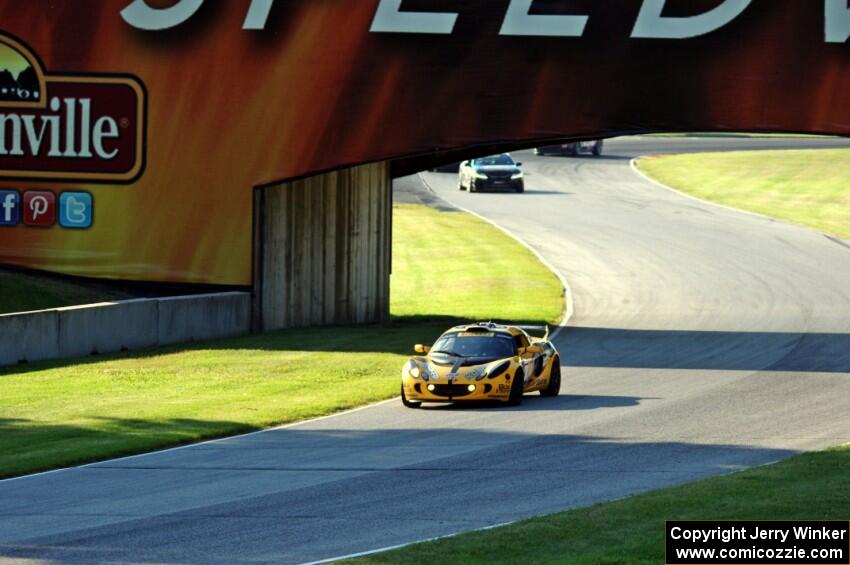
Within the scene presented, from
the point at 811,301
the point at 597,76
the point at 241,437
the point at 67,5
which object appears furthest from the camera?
the point at 811,301

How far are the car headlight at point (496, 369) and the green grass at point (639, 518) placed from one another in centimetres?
822

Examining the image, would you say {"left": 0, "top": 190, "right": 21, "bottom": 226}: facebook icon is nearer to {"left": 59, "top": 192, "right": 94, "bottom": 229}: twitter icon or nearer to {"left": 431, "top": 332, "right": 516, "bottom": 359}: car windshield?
{"left": 59, "top": 192, "right": 94, "bottom": 229}: twitter icon

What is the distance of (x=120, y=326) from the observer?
33.5 metres

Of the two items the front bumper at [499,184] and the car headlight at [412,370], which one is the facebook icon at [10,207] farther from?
the front bumper at [499,184]

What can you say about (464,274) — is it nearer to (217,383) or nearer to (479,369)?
(217,383)

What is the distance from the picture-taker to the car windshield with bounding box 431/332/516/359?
87.1 ft

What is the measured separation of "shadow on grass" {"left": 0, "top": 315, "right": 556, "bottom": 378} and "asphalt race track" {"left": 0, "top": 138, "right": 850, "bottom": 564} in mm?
3598

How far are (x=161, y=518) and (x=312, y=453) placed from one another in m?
4.98

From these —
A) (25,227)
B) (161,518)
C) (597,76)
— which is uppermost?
(597,76)

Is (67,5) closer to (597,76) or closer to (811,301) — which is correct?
(597,76)

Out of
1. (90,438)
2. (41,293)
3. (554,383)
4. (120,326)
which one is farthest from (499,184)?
(90,438)

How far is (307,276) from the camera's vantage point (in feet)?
127

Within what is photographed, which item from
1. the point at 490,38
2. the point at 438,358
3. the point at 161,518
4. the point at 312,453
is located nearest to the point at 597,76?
the point at 490,38

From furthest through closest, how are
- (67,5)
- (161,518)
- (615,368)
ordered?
(67,5) < (615,368) < (161,518)
